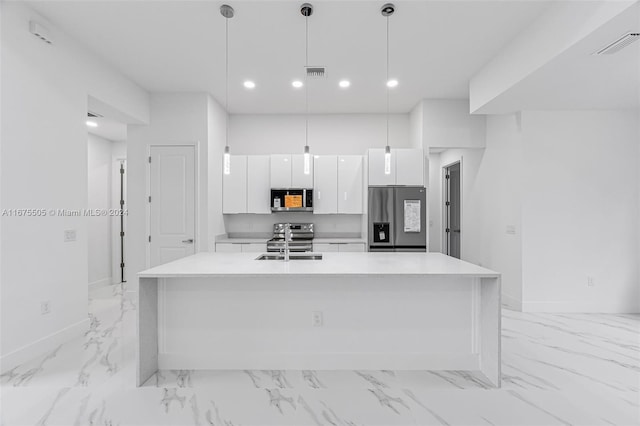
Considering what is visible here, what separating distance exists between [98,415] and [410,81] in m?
4.49

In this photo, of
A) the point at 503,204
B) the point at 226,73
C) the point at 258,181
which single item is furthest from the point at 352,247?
the point at 226,73

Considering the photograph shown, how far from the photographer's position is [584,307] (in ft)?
13.7

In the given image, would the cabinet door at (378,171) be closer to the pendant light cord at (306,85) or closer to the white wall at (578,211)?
the pendant light cord at (306,85)

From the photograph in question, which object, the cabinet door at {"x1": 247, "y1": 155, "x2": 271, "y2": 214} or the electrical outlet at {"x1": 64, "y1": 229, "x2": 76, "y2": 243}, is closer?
the electrical outlet at {"x1": 64, "y1": 229, "x2": 76, "y2": 243}

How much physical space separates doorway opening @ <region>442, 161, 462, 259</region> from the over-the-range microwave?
2.66m

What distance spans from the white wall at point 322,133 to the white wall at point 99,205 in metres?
2.42

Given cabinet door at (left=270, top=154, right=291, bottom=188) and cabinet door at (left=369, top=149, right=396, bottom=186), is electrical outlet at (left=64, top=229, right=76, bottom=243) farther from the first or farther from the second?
cabinet door at (left=369, top=149, right=396, bottom=186)

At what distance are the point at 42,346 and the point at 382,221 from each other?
403 centimetres

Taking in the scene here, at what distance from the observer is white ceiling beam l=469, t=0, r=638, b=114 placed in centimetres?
229

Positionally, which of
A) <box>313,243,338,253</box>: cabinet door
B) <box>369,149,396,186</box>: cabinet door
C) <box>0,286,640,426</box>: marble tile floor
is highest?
<box>369,149,396,186</box>: cabinet door

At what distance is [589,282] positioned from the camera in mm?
4203

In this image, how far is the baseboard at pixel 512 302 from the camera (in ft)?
13.9

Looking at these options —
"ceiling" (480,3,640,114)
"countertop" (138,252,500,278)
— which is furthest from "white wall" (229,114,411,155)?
"countertop" (138,252,500,278)

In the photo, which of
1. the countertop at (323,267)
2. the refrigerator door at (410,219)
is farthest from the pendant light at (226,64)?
the refrigerator door at (410,219)
